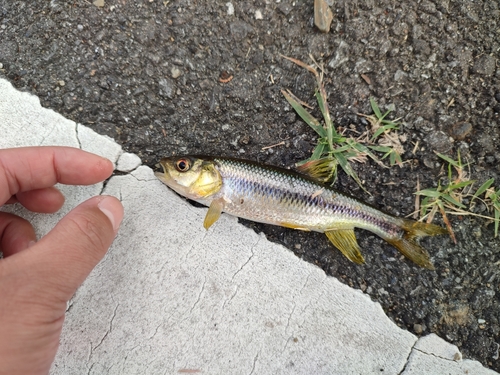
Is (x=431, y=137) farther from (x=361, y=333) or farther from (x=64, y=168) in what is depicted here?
(x=64, y=168)

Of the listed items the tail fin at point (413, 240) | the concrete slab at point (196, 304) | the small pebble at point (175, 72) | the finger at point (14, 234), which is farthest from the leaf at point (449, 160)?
the finger at point (14, 234)

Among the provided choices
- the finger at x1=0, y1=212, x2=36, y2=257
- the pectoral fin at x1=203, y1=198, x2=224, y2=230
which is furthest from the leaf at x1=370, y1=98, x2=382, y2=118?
the finger at x1=0, y1=212, x2=36, y2=257

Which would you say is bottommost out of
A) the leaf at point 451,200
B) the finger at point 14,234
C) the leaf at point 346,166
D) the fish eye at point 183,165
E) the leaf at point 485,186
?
the finger at point 14,234

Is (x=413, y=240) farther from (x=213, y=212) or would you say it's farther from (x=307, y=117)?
(x=213, y=212)

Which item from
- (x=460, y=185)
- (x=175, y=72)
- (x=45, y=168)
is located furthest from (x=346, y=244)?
(x=45, y=168)

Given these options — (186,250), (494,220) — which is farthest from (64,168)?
(494,220)

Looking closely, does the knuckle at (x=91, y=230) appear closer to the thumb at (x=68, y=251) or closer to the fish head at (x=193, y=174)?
the thumb at (x=68, y=251)
